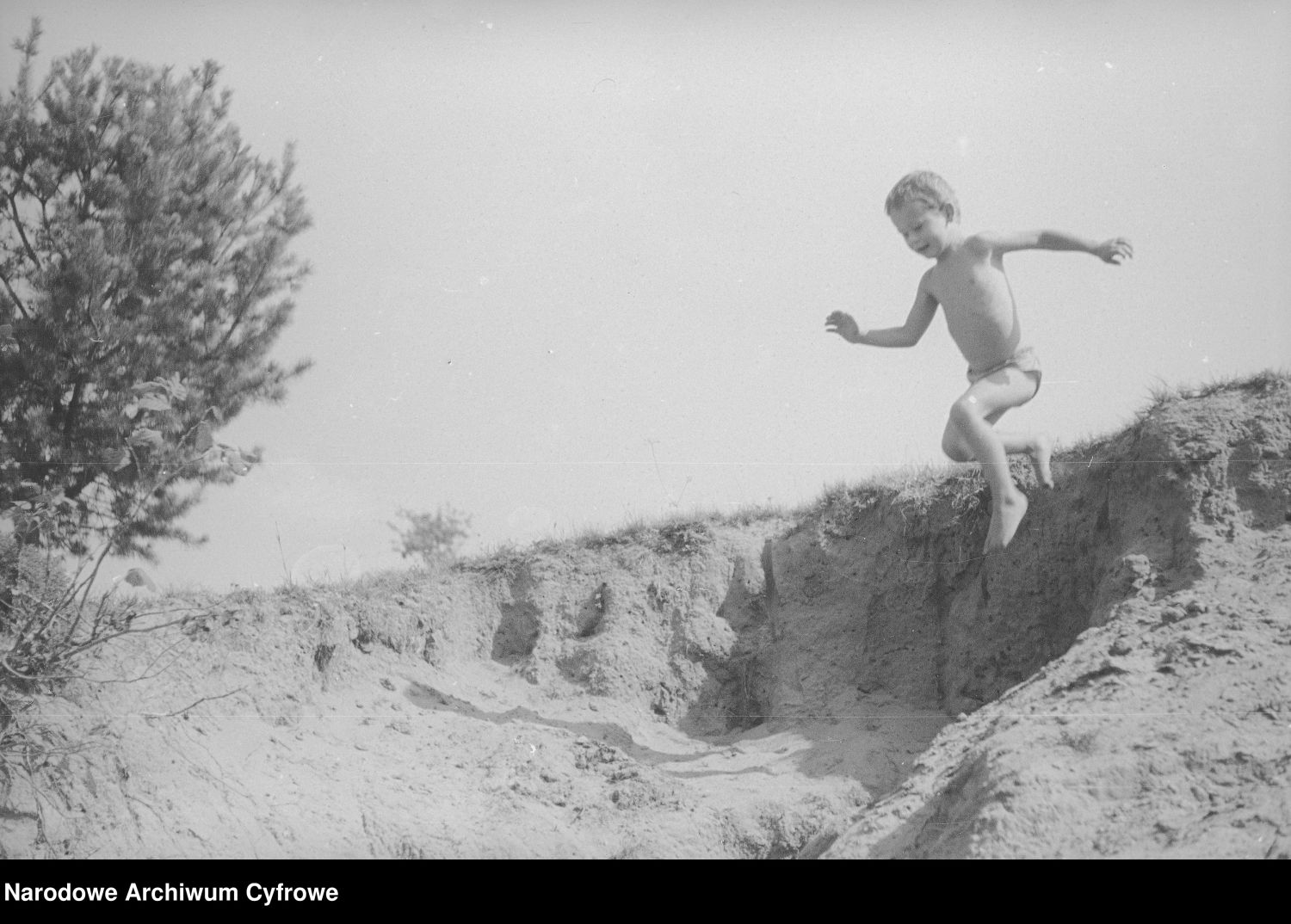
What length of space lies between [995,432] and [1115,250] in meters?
1.11

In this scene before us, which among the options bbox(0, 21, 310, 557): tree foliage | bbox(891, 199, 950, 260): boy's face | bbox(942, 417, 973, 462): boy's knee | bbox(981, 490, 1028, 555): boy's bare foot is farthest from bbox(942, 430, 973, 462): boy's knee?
bbox(0, 21, 310, 557): tree foliage

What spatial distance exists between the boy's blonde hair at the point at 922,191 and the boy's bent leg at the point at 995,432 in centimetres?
99

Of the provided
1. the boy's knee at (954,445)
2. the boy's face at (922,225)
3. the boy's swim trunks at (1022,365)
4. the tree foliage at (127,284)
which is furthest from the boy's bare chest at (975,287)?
the tree foliage at (127,284)

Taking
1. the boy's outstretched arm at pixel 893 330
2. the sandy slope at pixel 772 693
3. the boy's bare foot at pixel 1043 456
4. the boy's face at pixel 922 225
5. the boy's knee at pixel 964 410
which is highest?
the boy's face at pixel 922 225

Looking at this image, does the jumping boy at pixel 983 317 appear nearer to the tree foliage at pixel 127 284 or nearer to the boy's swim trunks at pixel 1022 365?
the boy's swim trunks at pixel 1022 365

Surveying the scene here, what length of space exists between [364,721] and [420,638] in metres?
1.01

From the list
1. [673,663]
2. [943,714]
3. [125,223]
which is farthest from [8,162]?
[943,714]

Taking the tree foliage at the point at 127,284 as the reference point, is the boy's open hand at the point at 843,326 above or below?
below

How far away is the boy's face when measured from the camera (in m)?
6.38

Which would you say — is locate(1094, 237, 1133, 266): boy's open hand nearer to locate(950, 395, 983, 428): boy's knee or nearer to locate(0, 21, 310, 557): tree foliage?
locate(950, 395, 983, 428): boy's knee

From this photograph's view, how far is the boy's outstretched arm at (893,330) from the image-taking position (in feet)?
21.9

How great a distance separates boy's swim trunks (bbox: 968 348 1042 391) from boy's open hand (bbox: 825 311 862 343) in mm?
714

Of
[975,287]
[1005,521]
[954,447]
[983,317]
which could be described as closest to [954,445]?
[954,447]

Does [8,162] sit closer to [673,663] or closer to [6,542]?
[6,542]
